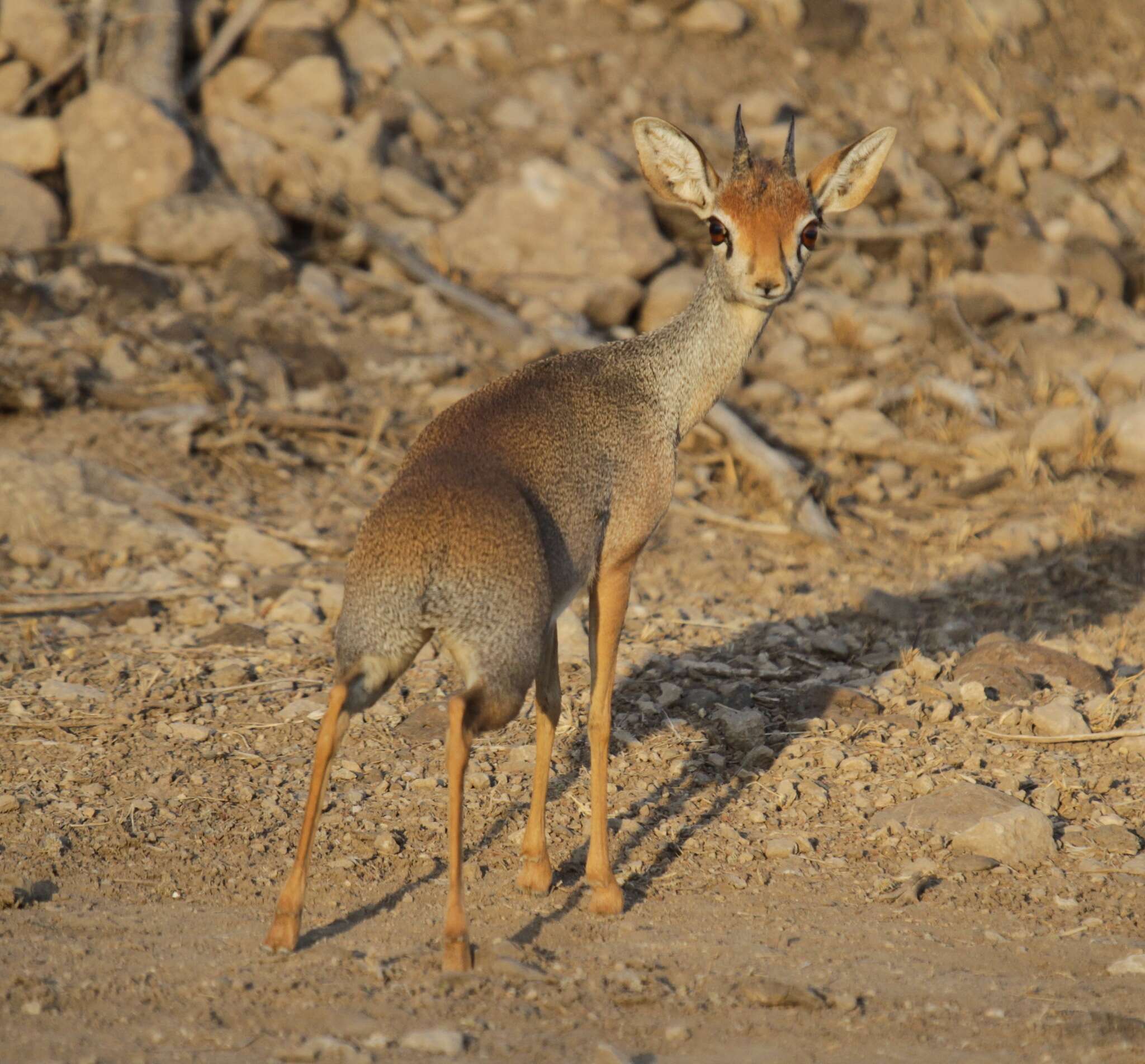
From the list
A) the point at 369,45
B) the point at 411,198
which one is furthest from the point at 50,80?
the point at 411,198

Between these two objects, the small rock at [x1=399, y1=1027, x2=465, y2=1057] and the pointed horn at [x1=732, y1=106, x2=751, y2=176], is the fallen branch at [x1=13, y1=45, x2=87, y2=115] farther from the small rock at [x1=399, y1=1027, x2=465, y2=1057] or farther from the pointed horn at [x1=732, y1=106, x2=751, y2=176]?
the small rock at [x1=399, y1=1027, x2=465, y2=1057]

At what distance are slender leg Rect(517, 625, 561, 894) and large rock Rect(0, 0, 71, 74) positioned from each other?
1027 cm

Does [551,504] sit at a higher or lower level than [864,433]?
higher

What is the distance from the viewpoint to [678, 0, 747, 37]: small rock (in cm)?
1631

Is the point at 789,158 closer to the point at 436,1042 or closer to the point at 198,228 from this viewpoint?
the point at 436,1042

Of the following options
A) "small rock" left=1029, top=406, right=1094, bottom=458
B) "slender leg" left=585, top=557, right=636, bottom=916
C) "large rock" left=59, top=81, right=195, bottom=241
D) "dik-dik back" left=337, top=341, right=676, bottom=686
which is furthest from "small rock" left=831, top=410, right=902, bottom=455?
"large rock" left=59, top=81, right=195, bottom=241

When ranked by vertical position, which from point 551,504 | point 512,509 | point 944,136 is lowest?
point 551,504

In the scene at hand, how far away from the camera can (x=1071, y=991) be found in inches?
205

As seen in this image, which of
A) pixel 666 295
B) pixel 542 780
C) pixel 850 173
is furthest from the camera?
pixel 666 295

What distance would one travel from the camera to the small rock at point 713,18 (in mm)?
16312

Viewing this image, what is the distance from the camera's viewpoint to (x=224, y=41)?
1464 centimetres

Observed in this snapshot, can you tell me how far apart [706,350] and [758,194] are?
0.79 m

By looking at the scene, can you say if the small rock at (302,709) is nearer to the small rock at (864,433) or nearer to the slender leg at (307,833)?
the slender leg at (307,833)

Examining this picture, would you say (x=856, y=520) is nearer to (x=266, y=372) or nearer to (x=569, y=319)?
(x=569, y=319)
